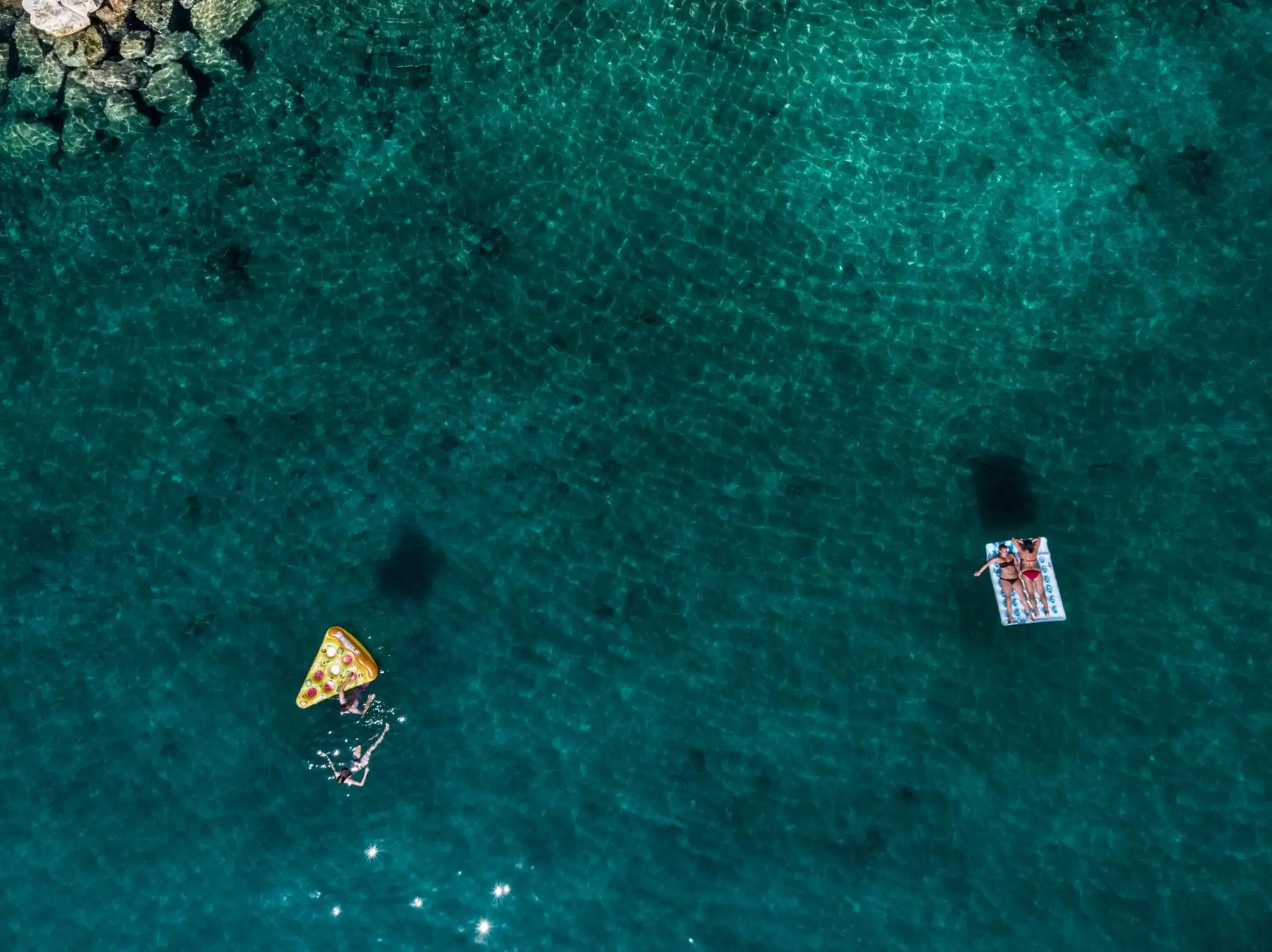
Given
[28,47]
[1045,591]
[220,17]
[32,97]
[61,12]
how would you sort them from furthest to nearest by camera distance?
[28,47], [32,97], [220,17], [61,12], [1045,591]

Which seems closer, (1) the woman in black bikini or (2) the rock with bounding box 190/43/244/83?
(1) the woman in black bikini

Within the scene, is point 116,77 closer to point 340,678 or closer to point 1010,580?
point 340,678

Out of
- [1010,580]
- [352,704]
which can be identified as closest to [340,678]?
[352,704]

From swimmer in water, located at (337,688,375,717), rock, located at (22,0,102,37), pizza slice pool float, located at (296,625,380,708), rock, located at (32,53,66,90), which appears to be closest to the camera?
pizza slice pool float, located at (296,625,380,708)

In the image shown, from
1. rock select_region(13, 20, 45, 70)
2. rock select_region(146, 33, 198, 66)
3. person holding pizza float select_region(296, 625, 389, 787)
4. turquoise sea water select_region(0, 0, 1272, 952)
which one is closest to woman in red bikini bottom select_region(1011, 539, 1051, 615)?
turquoise sea water select_region(0, 0, 1272, 952)

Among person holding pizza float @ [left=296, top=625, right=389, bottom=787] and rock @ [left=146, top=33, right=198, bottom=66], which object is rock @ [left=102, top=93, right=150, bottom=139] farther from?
person holding pizza float @ [left=296, top=625, right=389, bottom=787]

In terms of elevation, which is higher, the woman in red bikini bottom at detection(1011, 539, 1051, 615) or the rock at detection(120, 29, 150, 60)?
the rock at detection(120, 29, 150, 60)

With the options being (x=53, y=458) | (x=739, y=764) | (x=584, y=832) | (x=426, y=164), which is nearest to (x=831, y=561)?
(x=739, y=764)
